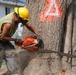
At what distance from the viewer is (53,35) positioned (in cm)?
551

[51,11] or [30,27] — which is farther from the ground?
[51,11]

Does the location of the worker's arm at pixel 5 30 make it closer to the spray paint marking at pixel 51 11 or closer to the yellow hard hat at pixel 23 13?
the yellow hard hat at pixel 23 13

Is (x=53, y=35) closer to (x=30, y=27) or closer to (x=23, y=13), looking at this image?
(x=30, y=27)

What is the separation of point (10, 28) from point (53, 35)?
2.69 feet

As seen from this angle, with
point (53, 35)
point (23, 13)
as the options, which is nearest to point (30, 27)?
point (23, 13)

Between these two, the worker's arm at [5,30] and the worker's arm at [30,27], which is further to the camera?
the worker's arm at [30,27]

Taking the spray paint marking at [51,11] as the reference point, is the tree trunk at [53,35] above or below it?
below

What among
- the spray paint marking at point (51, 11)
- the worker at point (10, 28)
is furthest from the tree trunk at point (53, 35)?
the worker at point (10, 28)

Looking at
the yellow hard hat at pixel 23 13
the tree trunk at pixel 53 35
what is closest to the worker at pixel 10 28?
the yellow hard hat at pixel 23 13

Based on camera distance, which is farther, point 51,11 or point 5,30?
Answer: point 51,11

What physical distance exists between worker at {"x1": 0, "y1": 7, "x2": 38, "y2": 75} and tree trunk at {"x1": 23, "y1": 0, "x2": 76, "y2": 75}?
207 millimetres

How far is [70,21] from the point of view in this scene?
5684mm

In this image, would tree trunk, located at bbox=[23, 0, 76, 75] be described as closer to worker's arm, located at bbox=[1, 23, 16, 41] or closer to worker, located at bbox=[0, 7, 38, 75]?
worker, located at bbox=[0, 7, 38, 75]

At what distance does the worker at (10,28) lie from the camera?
5.34m
